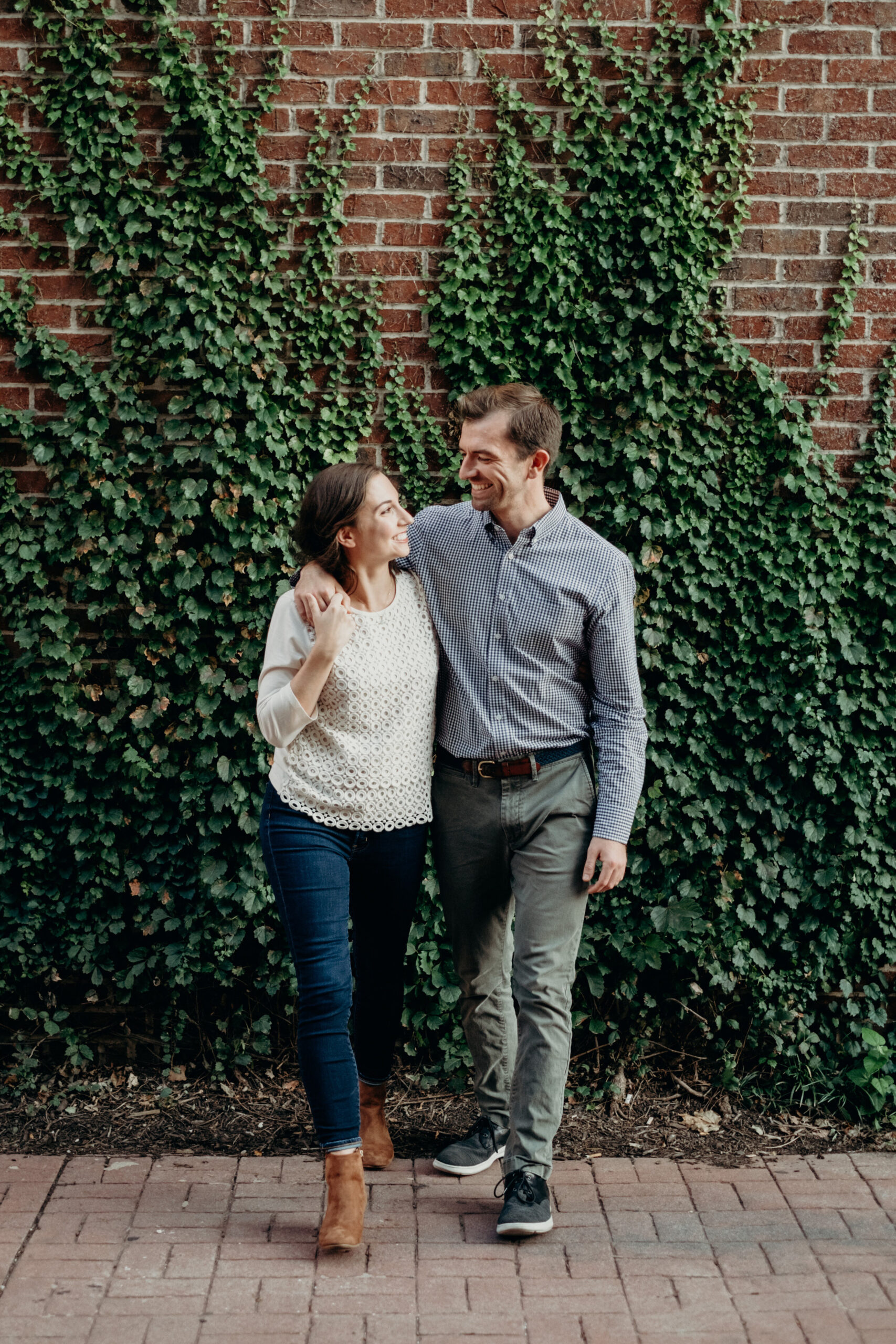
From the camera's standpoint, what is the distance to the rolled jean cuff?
3002 mm

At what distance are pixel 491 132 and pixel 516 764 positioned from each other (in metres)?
2.06

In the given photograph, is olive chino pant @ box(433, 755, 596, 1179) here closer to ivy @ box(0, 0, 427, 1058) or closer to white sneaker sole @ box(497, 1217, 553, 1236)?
white sneaker sole @ box(497, 1217, 553, 1236)

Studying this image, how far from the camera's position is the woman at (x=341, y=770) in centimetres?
297

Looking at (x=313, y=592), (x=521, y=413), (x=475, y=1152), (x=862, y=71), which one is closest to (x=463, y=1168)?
(x=475, y=1152)

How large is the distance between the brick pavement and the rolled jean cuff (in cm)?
28

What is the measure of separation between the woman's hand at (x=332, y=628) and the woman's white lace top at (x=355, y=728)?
0.12m

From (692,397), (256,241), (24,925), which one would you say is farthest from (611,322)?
(24,925)

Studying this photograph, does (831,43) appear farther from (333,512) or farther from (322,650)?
(322,650)

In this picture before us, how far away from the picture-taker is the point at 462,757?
320 centimetres

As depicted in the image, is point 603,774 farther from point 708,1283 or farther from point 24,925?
point 24,925

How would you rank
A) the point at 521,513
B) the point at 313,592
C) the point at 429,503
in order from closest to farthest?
1. the point at 313,592
2. the point at 521,513
3. the point at 429,503

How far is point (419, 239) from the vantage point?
12.6 ft

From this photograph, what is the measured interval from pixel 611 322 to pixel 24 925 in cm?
275

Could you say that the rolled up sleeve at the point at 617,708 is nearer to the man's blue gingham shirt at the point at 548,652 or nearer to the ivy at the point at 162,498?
the man's blue gingham shirt at the point at 548,652
